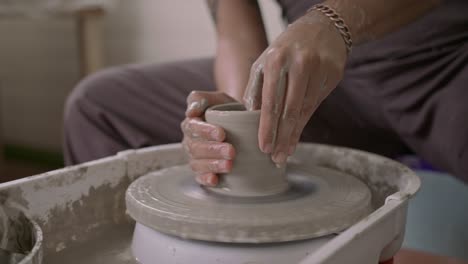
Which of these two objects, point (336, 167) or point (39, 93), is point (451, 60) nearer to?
point (336, 167)

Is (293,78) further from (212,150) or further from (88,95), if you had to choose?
(88,95)

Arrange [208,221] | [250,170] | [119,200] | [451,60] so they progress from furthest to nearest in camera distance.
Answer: [451,60] < [119,200] < [250,170] < [208,221]

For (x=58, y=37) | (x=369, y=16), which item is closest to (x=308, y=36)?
(x=369, y=16)

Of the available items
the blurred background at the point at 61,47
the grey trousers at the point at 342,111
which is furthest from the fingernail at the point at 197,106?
the blurred background at the point at 61,47

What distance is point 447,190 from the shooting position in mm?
1406

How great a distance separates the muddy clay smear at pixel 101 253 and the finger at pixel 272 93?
0.29 metres

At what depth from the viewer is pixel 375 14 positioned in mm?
963

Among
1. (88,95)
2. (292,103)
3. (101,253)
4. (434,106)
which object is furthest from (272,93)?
(88,95)

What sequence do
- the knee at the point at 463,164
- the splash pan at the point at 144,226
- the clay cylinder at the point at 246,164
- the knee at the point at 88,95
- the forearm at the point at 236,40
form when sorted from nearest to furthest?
the splash pan at the point at 144,226
the clay cylinder at the point at 246,164
the knee at the point at 463,164
the forearm at the point at 236,40
the knee at the point at 88,95

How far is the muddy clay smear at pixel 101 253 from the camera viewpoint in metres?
0.90

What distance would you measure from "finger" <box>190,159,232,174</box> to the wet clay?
15 mm

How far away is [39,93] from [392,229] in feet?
8.51

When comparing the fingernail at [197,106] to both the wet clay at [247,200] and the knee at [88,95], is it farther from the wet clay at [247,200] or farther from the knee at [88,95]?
the knee at [88,95]

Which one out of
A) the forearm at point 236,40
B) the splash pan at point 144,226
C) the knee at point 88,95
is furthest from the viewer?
the knee at point 88,95
